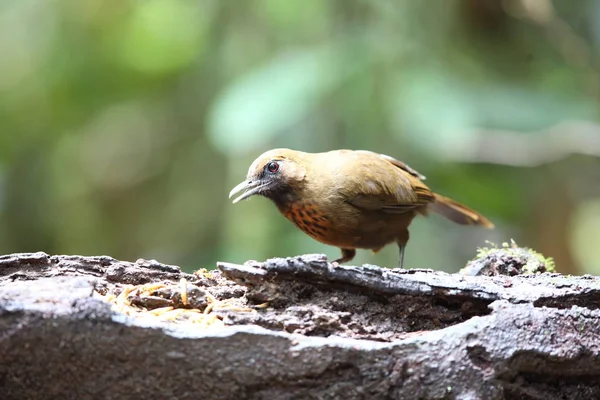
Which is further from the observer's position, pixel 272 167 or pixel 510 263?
pixel 272 167

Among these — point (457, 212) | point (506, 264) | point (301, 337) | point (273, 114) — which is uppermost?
point (273, 114)

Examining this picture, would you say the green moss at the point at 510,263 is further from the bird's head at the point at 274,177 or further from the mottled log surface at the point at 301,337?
the bird's head at the point at 274,177

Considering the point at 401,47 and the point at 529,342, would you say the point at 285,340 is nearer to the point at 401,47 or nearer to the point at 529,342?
the point at 529,342

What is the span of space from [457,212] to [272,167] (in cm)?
160

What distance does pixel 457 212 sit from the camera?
486cm

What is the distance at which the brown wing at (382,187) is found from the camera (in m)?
3.92

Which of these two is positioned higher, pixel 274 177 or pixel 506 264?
pixel 274 177

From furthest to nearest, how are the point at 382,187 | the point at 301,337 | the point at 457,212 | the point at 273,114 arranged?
A: 1. the point at 273,114
2. the point at 457,212
3. the point at 382,187
4. the point at 301,337

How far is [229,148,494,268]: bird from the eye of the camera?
3.88 meters

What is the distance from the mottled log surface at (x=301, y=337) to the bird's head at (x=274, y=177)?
1510 mm

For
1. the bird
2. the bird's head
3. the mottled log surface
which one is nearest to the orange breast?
the bird

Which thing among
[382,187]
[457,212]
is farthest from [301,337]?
[457,212]

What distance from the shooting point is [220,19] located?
6586 millimetres

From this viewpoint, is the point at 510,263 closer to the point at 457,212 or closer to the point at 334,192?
the point at 334,192
